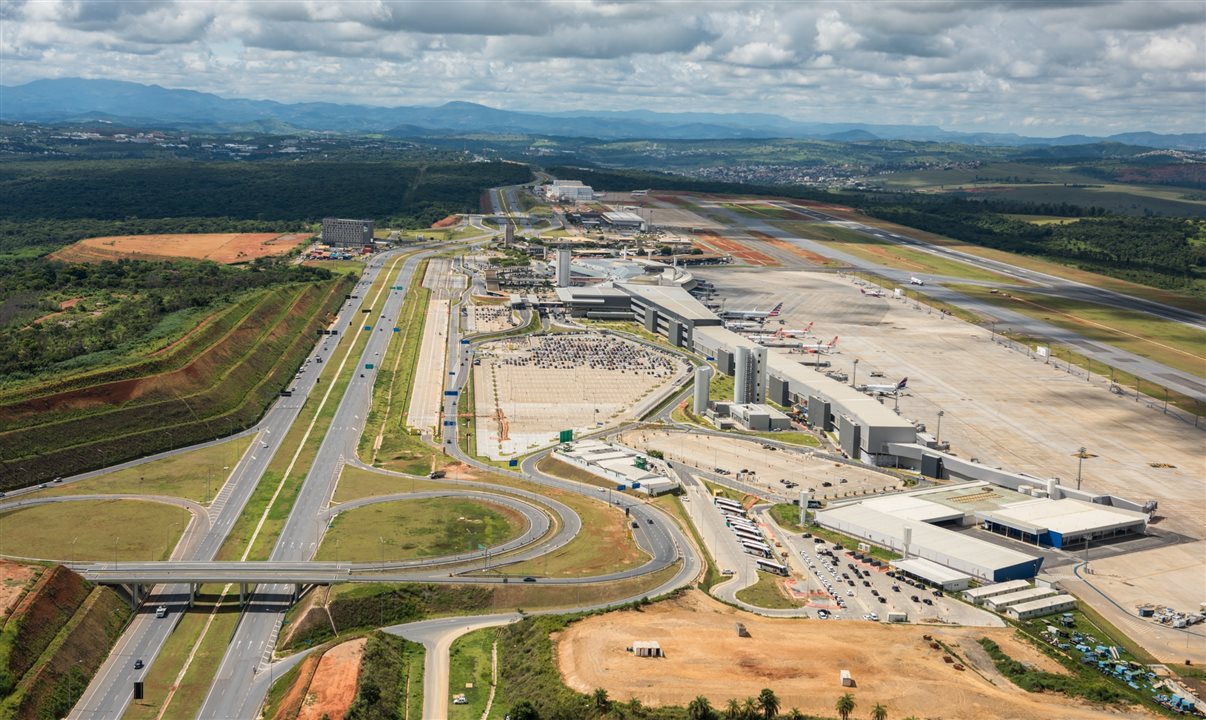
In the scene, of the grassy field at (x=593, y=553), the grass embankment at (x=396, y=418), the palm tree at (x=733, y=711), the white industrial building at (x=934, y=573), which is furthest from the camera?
the grass embankment at (x=396, y=418)

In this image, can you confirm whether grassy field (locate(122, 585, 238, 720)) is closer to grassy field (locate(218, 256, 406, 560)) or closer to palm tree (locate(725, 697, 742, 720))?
grassy field (locate(218, 256, 406, 560))

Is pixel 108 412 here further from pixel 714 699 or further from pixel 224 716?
pixel 714 699

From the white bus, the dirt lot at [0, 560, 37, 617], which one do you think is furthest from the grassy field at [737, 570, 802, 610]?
the dirt lot at [0, 560, 37, 617]

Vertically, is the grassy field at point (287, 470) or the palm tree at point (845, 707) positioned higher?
the palm tree at point (845, 707)

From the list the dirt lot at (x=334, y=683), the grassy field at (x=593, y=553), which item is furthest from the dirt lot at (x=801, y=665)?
the dirt lot at (x=334, y=683)

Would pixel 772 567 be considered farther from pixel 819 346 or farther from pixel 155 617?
pixel 819 346

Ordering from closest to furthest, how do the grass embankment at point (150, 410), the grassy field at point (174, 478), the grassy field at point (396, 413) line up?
1. the grassy field at point (174, 478)
2. the grass embankment at point (150, 410)
3. the grassy field at point (396, 413)

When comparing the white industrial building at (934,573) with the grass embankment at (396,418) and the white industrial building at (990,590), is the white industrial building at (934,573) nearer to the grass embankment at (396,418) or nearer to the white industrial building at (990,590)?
the white industrial building at (990,590)
